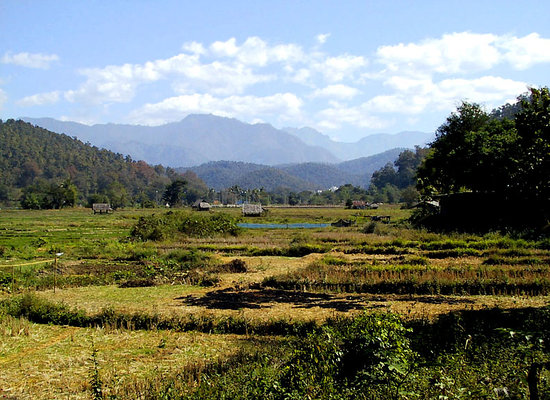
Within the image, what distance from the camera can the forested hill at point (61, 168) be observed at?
138 metres

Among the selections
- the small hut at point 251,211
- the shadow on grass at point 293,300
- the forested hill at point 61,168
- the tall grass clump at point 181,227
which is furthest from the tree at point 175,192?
the shadow on grass at point 293,300

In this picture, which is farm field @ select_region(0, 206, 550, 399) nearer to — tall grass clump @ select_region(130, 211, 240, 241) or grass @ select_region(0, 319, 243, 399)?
grass @ select_region(0, 319, 243, 399)

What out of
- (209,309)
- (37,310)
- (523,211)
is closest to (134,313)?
(209,309)

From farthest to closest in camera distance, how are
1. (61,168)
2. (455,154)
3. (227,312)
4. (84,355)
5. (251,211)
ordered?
(61,168)
(251,211)
(455,154)
(227,312)
(84,355)

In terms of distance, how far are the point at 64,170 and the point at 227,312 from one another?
152772 mm

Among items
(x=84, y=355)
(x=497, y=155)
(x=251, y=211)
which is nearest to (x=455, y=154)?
(x=497, y=155)

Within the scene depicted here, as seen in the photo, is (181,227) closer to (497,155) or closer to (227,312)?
(497,155)

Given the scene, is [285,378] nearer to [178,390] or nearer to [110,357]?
[178,390]

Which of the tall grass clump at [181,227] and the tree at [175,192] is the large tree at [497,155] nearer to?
the tall grass clump at [181,227]

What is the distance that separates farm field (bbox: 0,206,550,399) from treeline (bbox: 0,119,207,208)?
95.3 m

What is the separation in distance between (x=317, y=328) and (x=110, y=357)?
13.9 ft

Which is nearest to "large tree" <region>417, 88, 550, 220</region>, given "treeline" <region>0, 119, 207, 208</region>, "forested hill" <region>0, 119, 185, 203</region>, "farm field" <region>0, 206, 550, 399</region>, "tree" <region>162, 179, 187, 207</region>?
"farm field" <region>0, 206, 550, 399</region>

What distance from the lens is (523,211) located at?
28859 mm

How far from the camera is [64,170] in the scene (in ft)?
486
